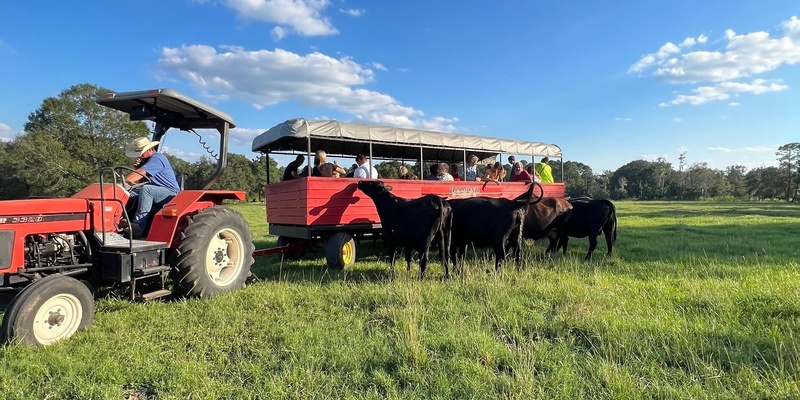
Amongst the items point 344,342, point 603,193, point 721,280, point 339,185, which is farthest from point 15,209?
point 603,193

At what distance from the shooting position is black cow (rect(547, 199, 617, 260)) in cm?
856

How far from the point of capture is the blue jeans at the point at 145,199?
5.06 meters

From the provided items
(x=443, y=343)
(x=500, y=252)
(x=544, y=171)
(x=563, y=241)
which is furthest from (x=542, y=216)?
(x=443, y=343)

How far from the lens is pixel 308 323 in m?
4.15

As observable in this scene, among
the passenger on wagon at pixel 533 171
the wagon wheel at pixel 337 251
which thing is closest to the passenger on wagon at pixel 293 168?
the wagon wheel at pixel 337 251

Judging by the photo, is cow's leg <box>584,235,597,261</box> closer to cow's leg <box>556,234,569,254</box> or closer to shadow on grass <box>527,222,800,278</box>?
shadow on grass <box>527,222,800,278</box>

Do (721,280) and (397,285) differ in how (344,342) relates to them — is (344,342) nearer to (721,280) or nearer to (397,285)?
(397,285)

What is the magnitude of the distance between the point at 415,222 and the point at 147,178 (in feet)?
11.9

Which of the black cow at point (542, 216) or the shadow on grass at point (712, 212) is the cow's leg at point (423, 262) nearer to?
the black cow at point (542, 216)

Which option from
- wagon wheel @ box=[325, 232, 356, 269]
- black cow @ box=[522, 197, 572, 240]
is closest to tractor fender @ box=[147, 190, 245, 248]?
wagon wheel @ box=[325, 232, 356, 269]

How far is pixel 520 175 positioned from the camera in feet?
36.2

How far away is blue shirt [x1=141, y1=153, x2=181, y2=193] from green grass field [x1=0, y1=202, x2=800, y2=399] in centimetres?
146

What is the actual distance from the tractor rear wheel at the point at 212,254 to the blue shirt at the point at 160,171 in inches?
20.6

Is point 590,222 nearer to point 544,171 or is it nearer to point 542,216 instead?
point 542,216
